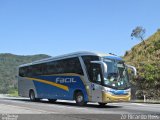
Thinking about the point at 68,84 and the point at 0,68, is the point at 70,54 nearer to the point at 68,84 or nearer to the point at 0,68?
the point at 68,84

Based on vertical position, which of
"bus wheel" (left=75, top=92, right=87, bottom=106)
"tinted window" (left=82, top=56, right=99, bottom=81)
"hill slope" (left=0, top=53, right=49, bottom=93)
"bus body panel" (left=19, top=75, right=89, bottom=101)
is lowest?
"bus wheel" (left=75, top=92, right=87, bottom=106)

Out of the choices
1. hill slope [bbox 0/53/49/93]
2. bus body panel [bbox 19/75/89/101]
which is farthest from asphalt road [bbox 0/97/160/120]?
hill slope [bbox 0/53/49/93]

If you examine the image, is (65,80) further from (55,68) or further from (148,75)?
(148,75)

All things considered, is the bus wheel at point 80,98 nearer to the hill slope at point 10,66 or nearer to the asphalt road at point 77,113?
the asphalt road at point 77,113

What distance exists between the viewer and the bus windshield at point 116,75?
23.8m

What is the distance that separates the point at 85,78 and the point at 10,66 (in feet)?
445

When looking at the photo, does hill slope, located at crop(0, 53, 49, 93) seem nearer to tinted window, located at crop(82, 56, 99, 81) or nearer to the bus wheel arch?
the bus wheel arch

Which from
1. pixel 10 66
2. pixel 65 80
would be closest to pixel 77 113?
pixel 65 80

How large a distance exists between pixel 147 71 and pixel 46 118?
3302 centimetres

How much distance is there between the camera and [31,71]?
33.8 m

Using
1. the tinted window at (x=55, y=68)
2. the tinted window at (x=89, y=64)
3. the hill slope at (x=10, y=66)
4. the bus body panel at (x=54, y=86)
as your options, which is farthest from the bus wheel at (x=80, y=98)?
the hill slope at (x=10, y=66)

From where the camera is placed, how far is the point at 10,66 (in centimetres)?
15788

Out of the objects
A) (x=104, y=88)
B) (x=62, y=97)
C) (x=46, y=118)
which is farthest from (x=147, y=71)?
(x=46, y=118)

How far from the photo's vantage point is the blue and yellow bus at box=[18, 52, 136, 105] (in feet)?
78.2
